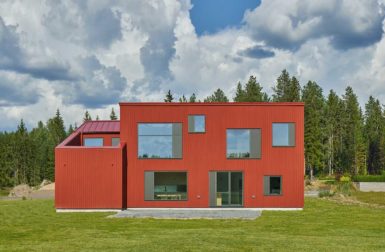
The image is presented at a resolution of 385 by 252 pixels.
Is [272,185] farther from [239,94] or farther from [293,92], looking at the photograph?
[239,94]

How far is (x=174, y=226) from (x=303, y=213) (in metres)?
8.87

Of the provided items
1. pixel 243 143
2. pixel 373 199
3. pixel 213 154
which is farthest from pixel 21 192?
pixel 373 199

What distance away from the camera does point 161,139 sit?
3089cm

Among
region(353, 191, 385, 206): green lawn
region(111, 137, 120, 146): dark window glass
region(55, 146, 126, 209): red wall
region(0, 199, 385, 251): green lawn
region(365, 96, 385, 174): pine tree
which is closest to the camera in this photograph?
region(0, 199, 385, 251): green lawn

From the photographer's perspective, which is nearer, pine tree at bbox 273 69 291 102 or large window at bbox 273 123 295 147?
large window at bbox 273 123 295 147

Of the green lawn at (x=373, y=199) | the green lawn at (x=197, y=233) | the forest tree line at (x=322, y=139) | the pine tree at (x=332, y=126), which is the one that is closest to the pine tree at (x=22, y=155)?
the forest tree line at (x=322, y=139)

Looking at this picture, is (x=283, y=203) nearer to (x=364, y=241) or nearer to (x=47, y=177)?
(x=364, y=241)

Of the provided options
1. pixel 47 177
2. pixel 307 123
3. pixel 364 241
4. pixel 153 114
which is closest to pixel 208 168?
pixel 153 114

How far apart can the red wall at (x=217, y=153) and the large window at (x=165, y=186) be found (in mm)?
273

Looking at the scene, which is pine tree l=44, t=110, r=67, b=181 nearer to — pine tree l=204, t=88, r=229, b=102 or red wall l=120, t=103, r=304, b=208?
pine tree l=204, t=88, r=229, b=102

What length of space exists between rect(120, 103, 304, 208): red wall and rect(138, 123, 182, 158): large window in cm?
28

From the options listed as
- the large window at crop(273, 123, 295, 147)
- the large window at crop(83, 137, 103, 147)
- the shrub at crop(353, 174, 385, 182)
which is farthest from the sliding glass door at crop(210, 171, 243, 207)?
the shrub at crop(353, 174, 385, 182)

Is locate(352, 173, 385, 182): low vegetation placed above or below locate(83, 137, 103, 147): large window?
below

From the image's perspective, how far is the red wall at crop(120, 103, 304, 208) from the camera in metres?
30.7
